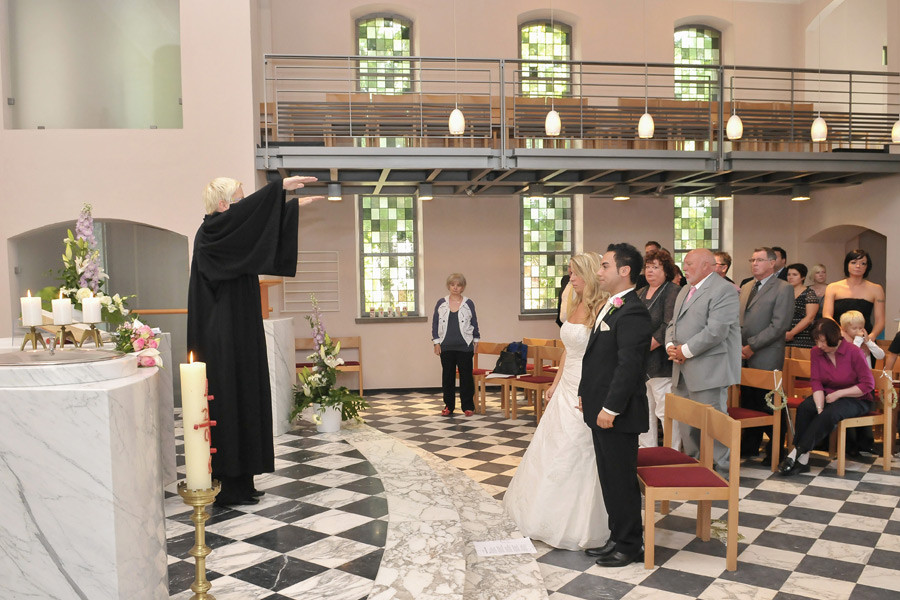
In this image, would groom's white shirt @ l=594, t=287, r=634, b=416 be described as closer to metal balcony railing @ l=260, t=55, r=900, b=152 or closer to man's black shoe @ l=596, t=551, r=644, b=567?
man's black shoe @ l=596, t=551, r=644, b=567

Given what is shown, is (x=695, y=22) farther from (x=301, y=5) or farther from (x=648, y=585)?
(x=648, y=585)

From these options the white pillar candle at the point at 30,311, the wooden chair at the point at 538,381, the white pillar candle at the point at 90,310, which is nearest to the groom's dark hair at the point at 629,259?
the white pillar candle at the point at 90,310

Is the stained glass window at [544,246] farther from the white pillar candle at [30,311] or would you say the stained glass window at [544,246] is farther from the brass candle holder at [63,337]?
the white pillar candle at [30,311]

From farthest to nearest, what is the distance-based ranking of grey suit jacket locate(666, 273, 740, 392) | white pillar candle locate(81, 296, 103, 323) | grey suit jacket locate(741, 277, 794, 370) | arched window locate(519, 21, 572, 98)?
arched window locate(519, 21, 572, 98)
grey suit jacket locate(741, 277, 794, 370)
grey suit jacket locate(666, 273, 740, 392)
white pillar candle locate(81, 296, 103, 323)

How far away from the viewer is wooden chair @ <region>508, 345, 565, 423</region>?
7.73 meters

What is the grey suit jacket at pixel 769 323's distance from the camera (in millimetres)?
5801

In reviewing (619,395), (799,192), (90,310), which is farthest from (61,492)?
(799,192)

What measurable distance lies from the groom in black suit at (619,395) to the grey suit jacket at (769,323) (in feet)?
9.04

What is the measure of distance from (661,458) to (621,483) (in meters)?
0.52

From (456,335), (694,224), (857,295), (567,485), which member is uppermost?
(694,224)

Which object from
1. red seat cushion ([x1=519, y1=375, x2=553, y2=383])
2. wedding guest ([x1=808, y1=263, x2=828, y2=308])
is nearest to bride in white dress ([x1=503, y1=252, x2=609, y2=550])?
red seat cushion ([x1=519, y1=375, x2=553, y2=383])

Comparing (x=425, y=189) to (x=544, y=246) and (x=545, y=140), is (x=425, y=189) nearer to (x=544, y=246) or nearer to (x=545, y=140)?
(x=545, y=140)

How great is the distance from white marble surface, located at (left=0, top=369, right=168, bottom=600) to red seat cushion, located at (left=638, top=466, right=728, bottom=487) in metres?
2.56

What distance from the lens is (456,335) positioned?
812 centimetres
